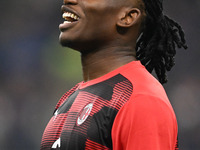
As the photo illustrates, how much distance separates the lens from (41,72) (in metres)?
8.20

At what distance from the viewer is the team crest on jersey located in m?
2.33

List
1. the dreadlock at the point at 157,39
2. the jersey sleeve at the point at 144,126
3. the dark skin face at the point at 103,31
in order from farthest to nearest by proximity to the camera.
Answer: the dreadlock at the point at 157,39, the dark skin face at the point at 103,31, the jersey sleeve at the point at 144,126

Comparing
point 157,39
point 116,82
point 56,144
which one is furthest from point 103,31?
point 56,144

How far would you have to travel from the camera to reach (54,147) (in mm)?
2439

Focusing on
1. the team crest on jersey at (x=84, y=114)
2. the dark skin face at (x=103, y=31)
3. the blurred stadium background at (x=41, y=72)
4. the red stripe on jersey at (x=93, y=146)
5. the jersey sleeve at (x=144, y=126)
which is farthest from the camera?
the blurred stadium background at (x=41, y=72)

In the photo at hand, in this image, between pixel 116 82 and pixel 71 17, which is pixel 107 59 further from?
pixel 71 17

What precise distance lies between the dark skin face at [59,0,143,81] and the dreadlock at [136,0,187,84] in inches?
5.5

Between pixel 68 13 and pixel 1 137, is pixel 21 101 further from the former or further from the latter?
pixel 68 13

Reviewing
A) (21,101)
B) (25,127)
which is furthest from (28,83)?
(25,127)

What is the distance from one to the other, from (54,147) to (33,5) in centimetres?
636

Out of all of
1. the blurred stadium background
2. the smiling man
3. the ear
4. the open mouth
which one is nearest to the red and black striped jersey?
the smiling man

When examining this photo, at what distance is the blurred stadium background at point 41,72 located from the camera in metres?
7.51

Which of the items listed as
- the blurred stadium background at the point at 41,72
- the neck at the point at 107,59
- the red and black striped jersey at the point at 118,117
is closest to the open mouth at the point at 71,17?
the neck at the point at 107,59

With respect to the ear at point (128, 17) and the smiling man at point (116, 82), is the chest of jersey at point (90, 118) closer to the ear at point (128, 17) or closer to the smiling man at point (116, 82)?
the smiling man at point (116, 82)
